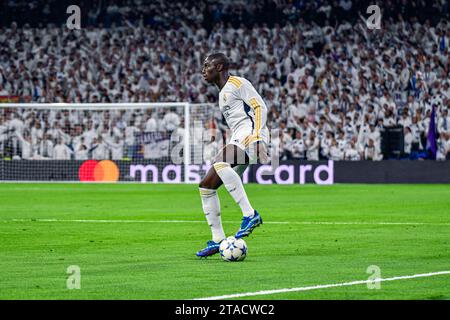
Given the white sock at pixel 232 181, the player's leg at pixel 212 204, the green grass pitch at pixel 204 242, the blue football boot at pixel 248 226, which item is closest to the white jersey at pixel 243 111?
the white sock at pixel 232 181

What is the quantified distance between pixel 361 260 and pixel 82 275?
3289 mm

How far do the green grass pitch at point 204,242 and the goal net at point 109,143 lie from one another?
29.9 ft

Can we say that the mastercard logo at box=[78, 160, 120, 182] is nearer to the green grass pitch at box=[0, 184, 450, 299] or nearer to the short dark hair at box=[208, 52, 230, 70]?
the green grass pitch at box=[0, 184, 450, 299]

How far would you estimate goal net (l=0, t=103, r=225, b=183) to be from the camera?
37.1m

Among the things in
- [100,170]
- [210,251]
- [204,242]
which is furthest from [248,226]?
[100,170]

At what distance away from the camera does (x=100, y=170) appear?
37375 millimetres

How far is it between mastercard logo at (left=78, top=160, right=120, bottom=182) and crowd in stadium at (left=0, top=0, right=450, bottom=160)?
33 centimetres

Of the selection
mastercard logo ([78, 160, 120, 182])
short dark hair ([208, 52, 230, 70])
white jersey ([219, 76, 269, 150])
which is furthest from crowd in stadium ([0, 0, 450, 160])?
short dark hair ([208, 52, 230, 70])

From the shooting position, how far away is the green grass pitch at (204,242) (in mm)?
9625

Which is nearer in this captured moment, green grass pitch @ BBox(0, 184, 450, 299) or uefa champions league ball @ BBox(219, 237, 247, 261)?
green grass pitch @ BBox(0, 184, 450, 299)

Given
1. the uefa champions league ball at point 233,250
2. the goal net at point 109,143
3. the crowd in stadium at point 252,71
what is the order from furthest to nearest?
the goal net at point 109,143 → the crowd in stadium at point 252,71 → the uefa champions league ball at point 233,250

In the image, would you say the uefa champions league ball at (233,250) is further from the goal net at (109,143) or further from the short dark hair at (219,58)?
the goal net at (109,143)

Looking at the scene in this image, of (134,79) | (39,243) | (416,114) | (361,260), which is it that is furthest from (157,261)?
(134,79)
